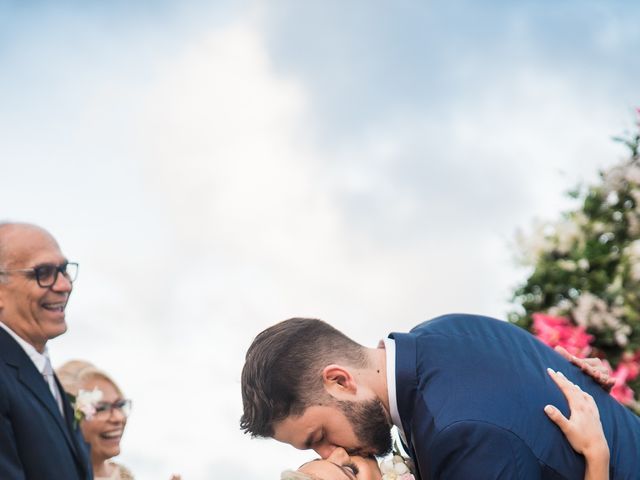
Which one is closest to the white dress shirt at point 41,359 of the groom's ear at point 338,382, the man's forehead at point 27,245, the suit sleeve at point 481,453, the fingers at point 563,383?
the man's forehead at point 27,245

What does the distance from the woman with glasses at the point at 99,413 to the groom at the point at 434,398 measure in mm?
3511

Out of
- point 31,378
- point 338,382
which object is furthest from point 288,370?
point 31,378

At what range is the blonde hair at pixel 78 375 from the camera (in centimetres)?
695

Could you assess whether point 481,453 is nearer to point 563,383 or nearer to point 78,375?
point 563,383

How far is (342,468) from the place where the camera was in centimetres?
335

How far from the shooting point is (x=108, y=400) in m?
6.94

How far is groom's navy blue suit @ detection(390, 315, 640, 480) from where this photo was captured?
3.06 metres

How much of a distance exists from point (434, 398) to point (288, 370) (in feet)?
2.09

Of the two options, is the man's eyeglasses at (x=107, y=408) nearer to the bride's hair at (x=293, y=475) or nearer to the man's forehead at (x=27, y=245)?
the man's forehead at (x=27, y=245)

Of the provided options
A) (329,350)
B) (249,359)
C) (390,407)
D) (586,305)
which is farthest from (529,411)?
(586,305)

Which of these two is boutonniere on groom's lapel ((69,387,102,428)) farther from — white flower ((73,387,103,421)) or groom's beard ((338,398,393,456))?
groom's beard ((338,398,393,456))

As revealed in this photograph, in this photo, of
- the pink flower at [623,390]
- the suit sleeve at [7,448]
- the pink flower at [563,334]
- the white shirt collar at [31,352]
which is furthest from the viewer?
the pink flower at [563,334]

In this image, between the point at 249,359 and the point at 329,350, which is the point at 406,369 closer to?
the point at 329,350

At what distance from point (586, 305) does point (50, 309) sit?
14.3 feet
